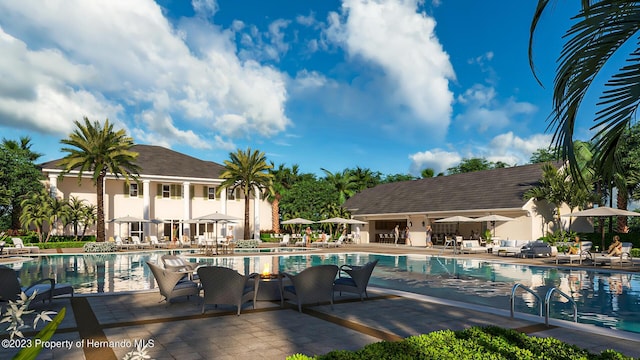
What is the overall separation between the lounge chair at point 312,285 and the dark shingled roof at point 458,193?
23567 millimetres

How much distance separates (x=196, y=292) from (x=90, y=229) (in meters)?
30.7

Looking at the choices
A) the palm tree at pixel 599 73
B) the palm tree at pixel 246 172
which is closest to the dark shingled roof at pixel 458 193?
the palm tree at pixel 246 172

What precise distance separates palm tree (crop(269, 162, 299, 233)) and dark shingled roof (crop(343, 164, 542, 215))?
316 inches

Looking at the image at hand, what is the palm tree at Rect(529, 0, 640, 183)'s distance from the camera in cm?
343

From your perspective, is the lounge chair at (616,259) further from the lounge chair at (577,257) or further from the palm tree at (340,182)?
the palm tree at (340,182)

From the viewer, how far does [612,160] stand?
3.91 m

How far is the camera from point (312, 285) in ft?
28.4

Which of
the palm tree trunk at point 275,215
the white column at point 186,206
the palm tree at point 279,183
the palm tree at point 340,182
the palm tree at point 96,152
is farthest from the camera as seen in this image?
the palm tree at point 340,182

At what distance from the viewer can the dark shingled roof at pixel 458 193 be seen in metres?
31.0

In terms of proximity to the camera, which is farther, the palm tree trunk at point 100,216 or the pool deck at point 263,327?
the palm tree trunk at point 100,216

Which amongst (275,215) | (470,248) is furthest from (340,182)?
(470,248)

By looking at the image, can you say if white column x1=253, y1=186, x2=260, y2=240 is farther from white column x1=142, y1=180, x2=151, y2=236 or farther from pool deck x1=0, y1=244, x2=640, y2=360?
pool deck x1=0, y1=244, x2=640, y2=360

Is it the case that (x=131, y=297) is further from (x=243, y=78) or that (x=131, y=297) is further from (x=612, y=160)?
(x=243, y=78)

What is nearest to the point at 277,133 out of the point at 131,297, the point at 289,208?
the point at 289,208
